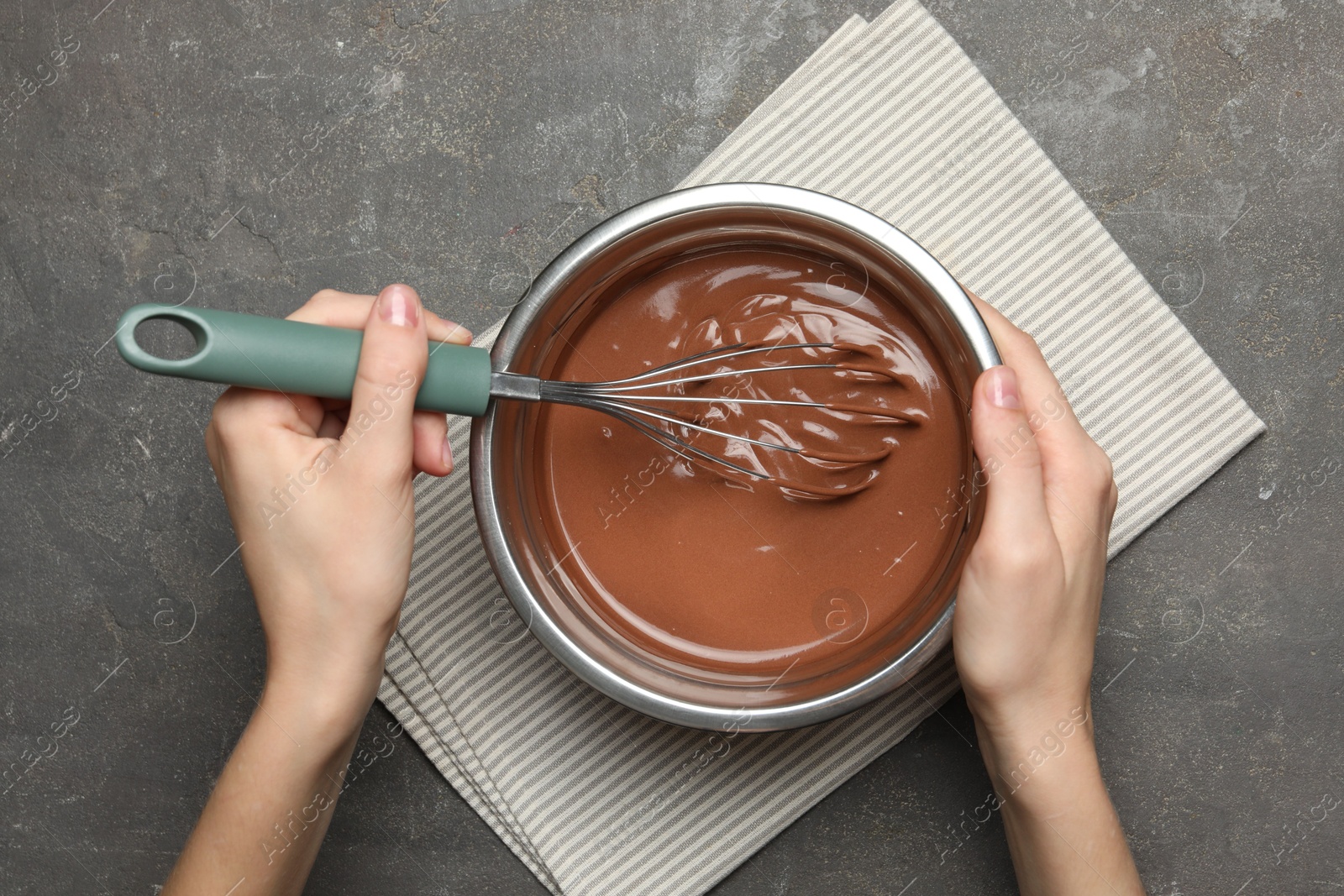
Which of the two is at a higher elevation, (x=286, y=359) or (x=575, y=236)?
(x=286, y=359)

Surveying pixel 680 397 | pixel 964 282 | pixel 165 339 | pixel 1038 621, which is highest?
pixel 165 339

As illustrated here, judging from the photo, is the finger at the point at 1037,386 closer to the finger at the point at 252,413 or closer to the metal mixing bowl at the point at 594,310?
the metal mixing bowl at the point at 594,310

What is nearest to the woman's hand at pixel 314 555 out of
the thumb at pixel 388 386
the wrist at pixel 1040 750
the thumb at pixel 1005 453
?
the thumb at pixel 388 386

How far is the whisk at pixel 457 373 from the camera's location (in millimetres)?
680

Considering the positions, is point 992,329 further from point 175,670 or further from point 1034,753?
point 175,670

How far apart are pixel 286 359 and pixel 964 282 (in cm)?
67

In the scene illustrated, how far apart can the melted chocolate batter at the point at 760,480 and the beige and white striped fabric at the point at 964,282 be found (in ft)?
0.51

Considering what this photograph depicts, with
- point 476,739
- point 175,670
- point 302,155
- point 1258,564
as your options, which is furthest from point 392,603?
point 1258,564

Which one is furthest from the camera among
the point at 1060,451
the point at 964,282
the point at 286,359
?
the point at 964,282

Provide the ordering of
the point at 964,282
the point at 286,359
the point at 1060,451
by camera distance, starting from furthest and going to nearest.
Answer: the point at 964,282 < the point at 1060,451 < the point at 286,359

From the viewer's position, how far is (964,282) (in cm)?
97

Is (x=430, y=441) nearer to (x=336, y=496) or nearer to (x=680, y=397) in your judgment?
(x=336, y=496)

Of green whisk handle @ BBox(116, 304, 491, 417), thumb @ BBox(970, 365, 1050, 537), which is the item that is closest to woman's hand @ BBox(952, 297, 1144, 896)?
thumb @ BBox(970, 365, 1050, 537)

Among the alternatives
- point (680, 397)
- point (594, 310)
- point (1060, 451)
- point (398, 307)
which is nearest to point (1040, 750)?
point (1060, 451)
